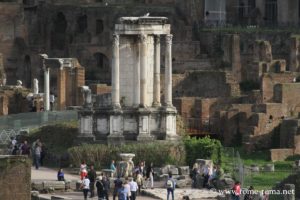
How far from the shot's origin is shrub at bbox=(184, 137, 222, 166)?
7362 centimetres

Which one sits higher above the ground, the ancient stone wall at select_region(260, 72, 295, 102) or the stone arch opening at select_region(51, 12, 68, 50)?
the stone arch opening at select_region(51, 12, 68, 50)

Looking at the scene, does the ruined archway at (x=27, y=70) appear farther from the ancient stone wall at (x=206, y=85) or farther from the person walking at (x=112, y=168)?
the person walking at (x=112, y=168)

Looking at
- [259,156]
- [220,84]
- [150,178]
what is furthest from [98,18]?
[150,178]

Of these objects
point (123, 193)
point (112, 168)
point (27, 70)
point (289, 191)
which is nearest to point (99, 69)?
point (27, 70)

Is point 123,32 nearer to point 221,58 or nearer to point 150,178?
point 150,178

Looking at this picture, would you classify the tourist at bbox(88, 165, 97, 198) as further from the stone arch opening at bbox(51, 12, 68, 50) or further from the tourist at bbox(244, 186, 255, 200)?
the stone arch opening at bbox(51, 12, 68, 50)

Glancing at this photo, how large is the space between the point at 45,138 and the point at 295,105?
15.2 metres

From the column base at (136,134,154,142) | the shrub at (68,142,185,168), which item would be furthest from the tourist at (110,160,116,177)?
the column base at (136,134,154,142)

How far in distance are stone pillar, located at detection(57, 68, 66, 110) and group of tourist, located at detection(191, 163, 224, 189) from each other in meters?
20.4

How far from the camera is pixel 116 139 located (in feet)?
246

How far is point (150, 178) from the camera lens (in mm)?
68750

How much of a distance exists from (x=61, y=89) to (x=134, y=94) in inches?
616

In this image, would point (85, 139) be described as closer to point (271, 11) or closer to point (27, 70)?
point (27, 70)

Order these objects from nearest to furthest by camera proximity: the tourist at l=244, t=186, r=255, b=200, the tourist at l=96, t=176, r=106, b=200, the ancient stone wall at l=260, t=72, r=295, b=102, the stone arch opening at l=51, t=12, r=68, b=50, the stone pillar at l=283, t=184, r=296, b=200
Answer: the stone pillar at l=283, t=184, r=296, b=200, the tourist at l=244, t=186, r=255, b=200, the tourist at l=96, t=176, r=106, b=200, the ancient stone wall at l=260, t=72, r=295, b=102, the stone arch opening at l=51, t=12, r=68, b=50
